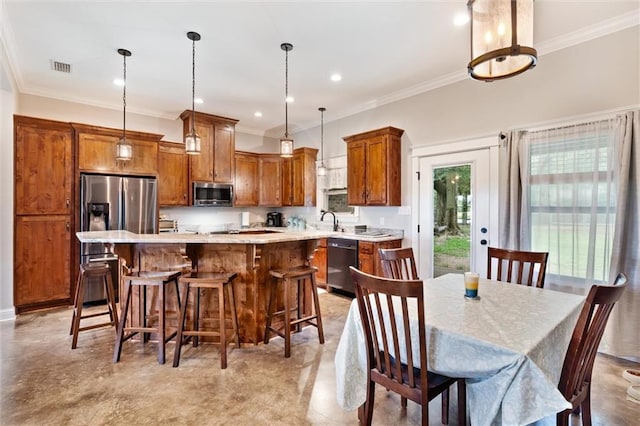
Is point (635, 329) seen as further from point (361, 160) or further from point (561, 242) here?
point (361, 160)

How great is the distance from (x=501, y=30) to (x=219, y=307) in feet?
9.09

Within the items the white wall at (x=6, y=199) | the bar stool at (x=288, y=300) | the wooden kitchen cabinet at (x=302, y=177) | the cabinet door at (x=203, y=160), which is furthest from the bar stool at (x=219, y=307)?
the wooden kitchen cabinet at (x=302, y=177)

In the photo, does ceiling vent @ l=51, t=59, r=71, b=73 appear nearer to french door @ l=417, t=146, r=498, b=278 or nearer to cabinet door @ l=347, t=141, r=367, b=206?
cabinet door @ l=347, t=141, r=367, b=206

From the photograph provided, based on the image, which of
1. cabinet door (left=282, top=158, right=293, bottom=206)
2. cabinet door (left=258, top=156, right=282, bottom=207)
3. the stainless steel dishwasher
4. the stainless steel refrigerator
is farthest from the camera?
cabinet door (left=258, top=156, right=282, bottom=207)

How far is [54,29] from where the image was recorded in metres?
3.04

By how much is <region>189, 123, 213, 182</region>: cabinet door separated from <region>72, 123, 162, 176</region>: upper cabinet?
73cm

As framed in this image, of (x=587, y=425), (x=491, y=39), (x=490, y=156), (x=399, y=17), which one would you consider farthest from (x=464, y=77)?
(x=587, y=425)

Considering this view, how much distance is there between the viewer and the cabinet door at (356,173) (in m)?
4.87

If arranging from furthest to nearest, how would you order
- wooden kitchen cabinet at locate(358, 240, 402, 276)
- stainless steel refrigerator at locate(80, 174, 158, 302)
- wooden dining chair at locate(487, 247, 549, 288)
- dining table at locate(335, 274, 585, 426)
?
wooden kitchen cabinet at locate(358, 240, 402, 276) → stainless steel refrigerator at locate(80, 174, 158, 302) → wooden dining chair at locate(487, 247, 549, 288) → dining table at locate(335, 274, 585, 426)

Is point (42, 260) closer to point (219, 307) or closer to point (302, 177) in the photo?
point (219, 307)

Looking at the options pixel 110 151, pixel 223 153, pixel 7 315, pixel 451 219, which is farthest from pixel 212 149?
pixel 451 219

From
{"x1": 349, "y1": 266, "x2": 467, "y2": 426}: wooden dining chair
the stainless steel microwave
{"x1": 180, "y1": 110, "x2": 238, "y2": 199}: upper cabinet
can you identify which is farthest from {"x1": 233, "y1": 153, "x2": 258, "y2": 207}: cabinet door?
{"x1": 349, "y1": 266, "x2": 467, "y2": 426}: wooden dining chair

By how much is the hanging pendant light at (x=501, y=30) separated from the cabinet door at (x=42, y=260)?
16.5 feet

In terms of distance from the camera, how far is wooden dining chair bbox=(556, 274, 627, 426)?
136 cm
